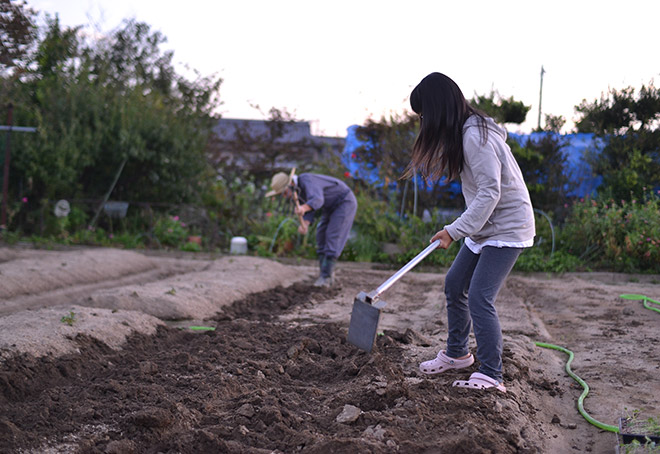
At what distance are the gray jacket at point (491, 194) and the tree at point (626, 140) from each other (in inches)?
A: 310

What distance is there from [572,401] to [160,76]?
14.3 meters

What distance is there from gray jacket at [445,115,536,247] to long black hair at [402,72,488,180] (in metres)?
0.05

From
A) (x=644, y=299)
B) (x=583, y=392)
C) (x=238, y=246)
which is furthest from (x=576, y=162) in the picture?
(x=583, y=392)

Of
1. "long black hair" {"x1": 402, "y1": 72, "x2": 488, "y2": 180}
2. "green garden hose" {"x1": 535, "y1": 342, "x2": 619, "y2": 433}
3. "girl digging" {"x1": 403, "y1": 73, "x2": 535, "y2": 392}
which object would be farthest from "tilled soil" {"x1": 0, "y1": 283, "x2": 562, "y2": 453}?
"long black hair" {"x1": 402, "y1": 72, "x2": 488, "y2": 180}

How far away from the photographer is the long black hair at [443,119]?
335 centimetres

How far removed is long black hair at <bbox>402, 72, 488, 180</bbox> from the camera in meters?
3.35

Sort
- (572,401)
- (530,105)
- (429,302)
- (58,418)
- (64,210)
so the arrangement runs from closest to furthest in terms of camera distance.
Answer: (58,418), (572,401), (429,302), (64,210), (530,105)

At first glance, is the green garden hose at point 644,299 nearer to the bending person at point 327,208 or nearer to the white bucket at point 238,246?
the bending person at point 327,208

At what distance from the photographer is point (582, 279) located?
30.7 feet

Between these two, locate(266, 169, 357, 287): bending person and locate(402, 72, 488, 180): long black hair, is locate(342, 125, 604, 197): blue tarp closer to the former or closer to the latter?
locate(266, 169, 357, 287): bending person

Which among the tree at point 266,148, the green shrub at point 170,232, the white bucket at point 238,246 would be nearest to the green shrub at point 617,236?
the white bucket at point 238,246

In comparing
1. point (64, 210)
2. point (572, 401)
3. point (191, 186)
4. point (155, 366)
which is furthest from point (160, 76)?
point (572, 401)

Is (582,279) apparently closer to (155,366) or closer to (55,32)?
(155,366)

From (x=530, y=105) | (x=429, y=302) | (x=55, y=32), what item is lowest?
(x=429, y=302)
